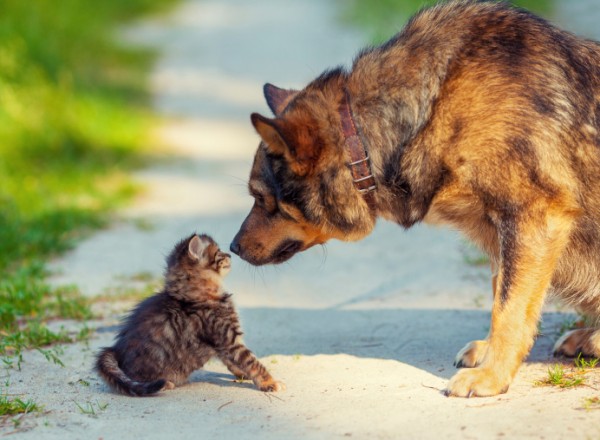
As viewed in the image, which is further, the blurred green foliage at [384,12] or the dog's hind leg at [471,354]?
the blurred green foliage at [384,12]

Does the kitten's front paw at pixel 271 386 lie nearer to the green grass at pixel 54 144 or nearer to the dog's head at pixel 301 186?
the dog's head at pixel 301 186

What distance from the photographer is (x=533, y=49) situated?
5113mm

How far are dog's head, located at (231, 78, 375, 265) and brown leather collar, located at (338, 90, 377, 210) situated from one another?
3cm

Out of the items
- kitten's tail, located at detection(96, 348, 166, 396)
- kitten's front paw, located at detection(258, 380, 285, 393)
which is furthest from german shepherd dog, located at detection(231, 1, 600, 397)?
kitten's tail, located at detection(96, 348, 166, 396)

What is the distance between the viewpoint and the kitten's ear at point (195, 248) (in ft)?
18.1

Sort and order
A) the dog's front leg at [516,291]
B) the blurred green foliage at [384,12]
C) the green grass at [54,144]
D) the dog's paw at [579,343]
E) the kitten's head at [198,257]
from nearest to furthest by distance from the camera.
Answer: the dog's front leg at [516,291] < the dog's paw at [579,343] < the kitten's head at [198,257] < the green grass at [54,144] < the blurred green foliage at [384,12]

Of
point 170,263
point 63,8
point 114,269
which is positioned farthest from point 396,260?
point 63,8

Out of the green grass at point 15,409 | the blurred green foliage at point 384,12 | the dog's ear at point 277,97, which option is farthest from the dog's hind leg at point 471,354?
the blurred green foliage at point 384,12

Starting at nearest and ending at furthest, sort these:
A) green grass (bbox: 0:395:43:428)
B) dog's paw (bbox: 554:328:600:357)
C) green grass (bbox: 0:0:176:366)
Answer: green grass (bbox: 0:395:43:428) < dog's paw (bbox: 554:328:600:357) < green grass (bbox: 0:0:176:366)

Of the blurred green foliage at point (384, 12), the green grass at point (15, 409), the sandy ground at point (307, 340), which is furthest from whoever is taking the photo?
the blurred green foliage at point (384, 12)

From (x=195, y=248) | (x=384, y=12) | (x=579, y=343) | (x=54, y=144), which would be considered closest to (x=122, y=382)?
(x=195, y=248)

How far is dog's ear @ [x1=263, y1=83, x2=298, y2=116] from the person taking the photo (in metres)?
5.73

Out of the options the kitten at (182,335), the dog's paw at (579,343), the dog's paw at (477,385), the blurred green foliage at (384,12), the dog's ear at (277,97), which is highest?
the blurred green foliage at (384,12)

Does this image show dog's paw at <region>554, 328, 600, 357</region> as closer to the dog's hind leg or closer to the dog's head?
the dog's hind leg
